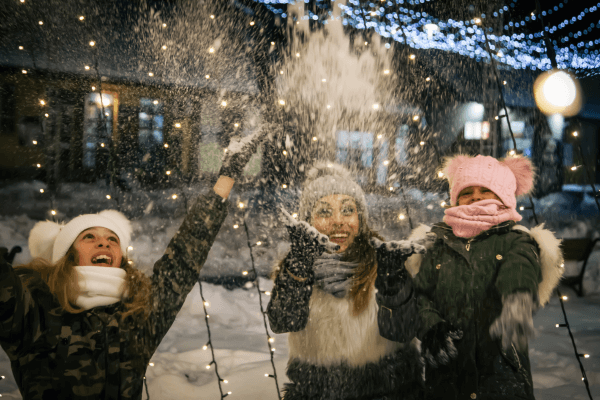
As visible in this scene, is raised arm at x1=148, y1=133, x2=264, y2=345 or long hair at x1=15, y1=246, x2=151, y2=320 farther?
raised arm at x1=148, y1=133, x2=264, y2=345

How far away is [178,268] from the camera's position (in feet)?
5.48

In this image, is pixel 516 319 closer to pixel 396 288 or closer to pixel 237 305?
pixel 396 288

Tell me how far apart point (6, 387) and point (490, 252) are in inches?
129

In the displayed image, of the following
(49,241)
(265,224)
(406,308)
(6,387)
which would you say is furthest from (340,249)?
(265,224)

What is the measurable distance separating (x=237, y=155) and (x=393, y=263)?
2.99 ft

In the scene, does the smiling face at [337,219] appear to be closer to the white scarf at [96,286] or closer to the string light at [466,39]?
the white scarf at [96,286]

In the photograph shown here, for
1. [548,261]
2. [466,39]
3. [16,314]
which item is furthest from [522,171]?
[466,39]

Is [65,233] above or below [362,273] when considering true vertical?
above

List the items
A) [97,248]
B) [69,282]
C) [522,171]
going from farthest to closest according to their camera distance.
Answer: [522,171] < [97,248] < [69,282]

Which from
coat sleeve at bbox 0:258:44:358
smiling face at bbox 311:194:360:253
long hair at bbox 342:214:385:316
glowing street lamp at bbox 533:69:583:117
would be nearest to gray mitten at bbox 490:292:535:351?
long hair at bbox 342:214:385:316

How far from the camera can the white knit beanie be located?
184 centimetres

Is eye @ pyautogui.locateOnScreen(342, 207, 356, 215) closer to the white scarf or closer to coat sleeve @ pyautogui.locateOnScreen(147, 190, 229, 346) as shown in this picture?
coat sleeve @ pyautogui.locateOnScreen(147, 190, 229, 346)

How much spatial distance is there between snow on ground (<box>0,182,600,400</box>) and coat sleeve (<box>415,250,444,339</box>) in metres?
1.41

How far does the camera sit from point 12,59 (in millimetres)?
5078
